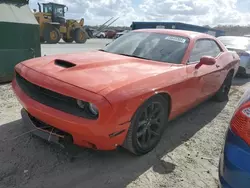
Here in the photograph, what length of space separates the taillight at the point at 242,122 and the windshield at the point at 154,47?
1669 mm

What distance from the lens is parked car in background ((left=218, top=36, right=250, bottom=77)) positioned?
22.7 ft

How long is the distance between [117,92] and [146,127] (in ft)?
2.46

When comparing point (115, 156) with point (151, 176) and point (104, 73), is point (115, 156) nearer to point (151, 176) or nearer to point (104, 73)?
point (151, 176)

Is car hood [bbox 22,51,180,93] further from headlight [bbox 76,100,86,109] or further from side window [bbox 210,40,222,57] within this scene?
side window [bbox 210,40,222,57]

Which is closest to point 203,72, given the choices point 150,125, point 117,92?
point 150,125

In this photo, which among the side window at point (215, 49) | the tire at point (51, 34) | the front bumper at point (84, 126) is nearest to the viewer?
the front bumper at point (84, 126)

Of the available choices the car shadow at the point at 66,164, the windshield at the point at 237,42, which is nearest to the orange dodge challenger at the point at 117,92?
the car shadow at the point at 66,164

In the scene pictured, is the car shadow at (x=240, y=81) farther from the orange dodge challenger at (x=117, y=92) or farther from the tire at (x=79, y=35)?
the tire at (x=79, y=35)

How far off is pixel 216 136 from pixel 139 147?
138 centimetres

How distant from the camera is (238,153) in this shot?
159 centimetres

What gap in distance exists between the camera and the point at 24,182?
2.24 meters

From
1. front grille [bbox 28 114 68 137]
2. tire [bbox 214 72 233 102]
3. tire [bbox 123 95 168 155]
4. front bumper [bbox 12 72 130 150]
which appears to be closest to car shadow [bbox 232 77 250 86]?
tire [bbox 214 72 233 102]

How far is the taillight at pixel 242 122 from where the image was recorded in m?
1.59

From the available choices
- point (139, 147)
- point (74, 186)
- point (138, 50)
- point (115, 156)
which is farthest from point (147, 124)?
point (138, 50)
